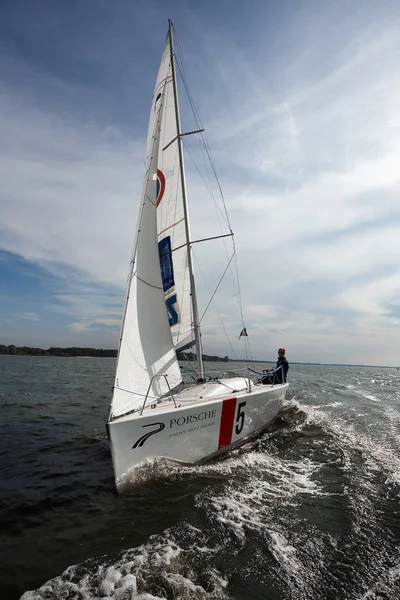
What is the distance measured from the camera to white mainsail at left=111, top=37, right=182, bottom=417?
5914 mm

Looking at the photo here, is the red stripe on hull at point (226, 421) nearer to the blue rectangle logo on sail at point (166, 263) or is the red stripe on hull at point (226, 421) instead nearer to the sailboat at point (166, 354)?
the sailboat at point (166, 354)

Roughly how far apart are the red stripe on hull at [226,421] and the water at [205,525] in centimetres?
39

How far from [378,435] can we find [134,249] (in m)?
8.58

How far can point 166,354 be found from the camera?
279 inches

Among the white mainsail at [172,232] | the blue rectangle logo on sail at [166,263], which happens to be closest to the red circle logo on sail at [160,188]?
the white mainsail at [172,232]

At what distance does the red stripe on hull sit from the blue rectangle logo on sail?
10.4 ft

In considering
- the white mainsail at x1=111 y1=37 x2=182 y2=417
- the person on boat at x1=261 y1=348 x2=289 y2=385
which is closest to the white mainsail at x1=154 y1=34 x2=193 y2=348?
the white mainsail at x1=111 y1=37 x2=182 y2=417

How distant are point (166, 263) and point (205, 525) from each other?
555 cm

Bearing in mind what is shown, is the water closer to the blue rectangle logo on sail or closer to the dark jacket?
the dark jacket

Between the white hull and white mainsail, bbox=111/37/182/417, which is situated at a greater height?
white mainsail, bbox=111/37/182/417

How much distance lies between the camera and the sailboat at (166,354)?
A: 5.31m

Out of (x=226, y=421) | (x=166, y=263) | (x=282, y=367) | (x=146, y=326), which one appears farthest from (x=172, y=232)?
(x=282, y=367)

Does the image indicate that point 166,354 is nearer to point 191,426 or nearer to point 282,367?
point 191,426

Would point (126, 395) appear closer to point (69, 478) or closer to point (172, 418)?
point (172, 418)
